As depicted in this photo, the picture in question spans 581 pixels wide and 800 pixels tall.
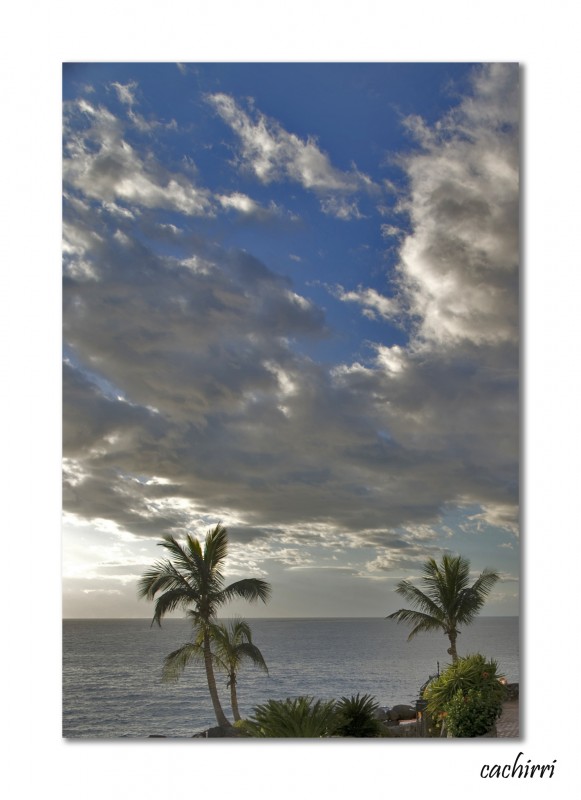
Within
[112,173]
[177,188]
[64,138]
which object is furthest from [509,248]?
[64,138]

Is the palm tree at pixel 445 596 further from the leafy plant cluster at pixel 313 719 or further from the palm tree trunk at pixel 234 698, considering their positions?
the palm tree trunk at pixel 234 698

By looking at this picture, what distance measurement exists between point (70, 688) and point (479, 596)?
2955 millimetres

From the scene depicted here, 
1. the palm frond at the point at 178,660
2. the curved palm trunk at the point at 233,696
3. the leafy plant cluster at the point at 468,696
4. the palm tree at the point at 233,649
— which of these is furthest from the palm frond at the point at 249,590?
the leafy plant cluster at the point at 468,696

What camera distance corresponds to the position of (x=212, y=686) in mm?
6234

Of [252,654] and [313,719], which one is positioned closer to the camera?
[313,719]

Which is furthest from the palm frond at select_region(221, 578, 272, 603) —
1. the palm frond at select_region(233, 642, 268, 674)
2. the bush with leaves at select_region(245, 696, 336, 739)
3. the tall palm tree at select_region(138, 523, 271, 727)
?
the bush with leaves at select_region(245, 696, 336, 739)

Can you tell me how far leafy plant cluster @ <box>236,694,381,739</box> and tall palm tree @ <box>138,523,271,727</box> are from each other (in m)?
0.51

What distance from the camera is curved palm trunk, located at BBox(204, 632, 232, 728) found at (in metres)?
5.98

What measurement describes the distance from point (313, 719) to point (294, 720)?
0.13 metres

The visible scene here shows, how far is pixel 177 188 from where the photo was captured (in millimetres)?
6148

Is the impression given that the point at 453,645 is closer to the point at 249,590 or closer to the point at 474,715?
the point at 474,715

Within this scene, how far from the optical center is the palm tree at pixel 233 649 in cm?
611

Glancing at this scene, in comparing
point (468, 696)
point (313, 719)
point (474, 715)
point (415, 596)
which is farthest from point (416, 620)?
point (313, 719)
